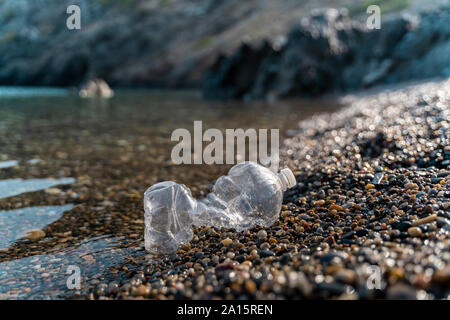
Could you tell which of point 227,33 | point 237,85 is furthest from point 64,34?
point 237,85

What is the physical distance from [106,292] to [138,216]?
193 cm

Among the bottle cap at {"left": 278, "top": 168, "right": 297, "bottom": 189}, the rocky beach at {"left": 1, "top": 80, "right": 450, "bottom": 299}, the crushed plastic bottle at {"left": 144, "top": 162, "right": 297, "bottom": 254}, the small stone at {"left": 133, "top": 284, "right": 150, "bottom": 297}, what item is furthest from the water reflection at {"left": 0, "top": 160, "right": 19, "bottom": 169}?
the bottle cap at {"left": 278, "top": 168, "right": 297, "bottom": 189}

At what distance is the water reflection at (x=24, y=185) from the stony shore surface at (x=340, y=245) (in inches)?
135

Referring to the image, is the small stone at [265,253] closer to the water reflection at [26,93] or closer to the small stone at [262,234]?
the small stone at [262,234]

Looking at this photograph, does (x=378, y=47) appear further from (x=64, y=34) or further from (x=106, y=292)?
(x=64, y=34)

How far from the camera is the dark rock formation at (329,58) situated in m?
26.3

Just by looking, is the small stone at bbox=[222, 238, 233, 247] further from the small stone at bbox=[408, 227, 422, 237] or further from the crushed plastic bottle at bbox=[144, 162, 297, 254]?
the small stone at bbox=[408, 227, 422, 237]

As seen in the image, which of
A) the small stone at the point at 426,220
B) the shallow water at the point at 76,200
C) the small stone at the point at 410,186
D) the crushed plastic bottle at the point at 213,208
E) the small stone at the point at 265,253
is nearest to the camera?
the small stone at the point at 426,220

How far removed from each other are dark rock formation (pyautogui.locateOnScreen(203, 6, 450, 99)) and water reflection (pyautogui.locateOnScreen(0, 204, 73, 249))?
25.6m

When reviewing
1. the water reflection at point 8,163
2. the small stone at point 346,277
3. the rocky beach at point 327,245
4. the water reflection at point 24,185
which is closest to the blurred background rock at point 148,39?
the water reflection at point 8,163

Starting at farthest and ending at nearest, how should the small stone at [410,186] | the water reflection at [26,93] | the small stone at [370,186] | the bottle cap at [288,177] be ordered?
the water reflection at [26,93], the small stone at [370,186], the bottle cap at [288,177], the small stone at [410,186]

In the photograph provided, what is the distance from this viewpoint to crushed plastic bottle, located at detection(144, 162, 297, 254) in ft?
13.4

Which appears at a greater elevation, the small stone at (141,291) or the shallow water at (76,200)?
the shallow water at (76,200)

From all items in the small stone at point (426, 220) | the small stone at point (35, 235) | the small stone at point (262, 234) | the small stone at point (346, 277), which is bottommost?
the small stone at point (35, 235)
